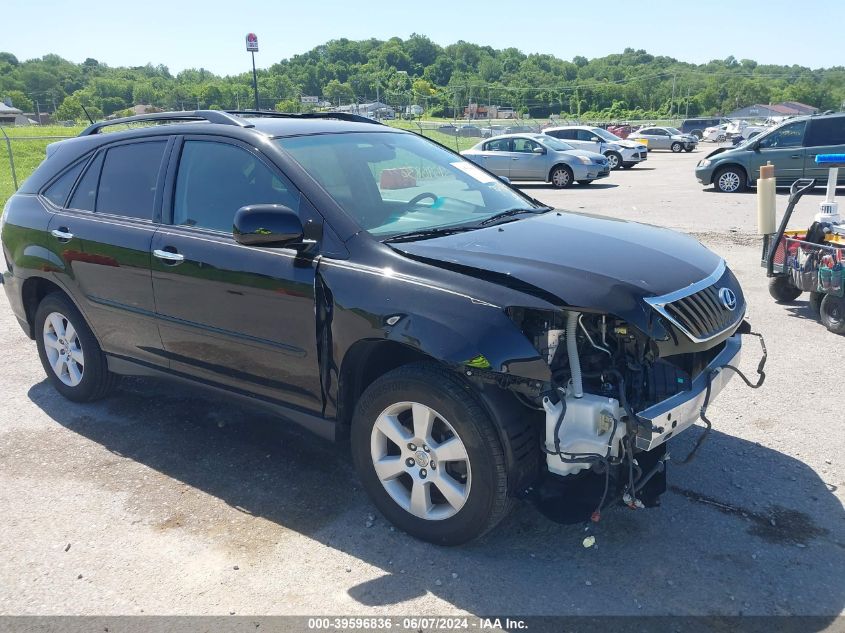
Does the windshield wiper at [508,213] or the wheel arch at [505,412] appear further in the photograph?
the windshield wiper at [508,213]

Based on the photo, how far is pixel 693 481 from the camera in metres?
3.82

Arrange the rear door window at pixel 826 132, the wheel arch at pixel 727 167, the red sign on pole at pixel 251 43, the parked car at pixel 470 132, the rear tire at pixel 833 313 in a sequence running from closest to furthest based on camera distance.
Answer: the rear tire at pixel 833 313 → the rear door window at pixel 826 132 → the wheel arch at pixel 727 167 → the red sign on pole at pixel 251 43 → the parked car at pixel 470 132

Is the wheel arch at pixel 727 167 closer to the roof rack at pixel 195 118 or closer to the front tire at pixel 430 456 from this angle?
the roof rack at pixel 195 118

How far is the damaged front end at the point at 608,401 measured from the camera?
290cm

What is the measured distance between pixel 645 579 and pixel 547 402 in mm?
877

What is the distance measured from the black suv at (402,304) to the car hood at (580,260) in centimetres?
1

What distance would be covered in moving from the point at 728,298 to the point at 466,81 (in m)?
112

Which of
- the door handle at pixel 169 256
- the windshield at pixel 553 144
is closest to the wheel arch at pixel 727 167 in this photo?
the windshield at pixel 553 144

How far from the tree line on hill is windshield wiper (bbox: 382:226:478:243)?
4933 cm

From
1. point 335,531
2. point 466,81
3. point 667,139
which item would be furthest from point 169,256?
Answer: point 466,81

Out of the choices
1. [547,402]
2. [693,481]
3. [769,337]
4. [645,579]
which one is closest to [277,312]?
[547,402]

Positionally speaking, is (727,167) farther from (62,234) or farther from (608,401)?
(608,401)

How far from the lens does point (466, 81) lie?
109312mm

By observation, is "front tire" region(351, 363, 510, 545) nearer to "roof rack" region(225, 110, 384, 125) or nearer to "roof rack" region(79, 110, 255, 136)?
"roof rack" region(79, 110, 255, 136)
